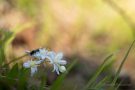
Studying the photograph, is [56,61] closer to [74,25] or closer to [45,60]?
[45,60]

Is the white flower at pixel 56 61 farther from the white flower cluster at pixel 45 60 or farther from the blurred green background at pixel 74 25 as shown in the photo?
the blurred green background at pixel 74 25

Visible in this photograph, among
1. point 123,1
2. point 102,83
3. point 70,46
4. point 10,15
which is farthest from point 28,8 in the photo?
point 102,83

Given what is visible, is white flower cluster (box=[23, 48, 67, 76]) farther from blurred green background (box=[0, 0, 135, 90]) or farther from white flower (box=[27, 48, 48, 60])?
blurred green background (box=[0, 0, 135, 90])

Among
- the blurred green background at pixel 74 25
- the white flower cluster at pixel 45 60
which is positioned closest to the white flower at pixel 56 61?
the white flower cluster at pixel 45 60

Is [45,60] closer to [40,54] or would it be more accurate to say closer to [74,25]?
[40,54]

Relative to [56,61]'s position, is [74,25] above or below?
above

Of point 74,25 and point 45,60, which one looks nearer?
point 45,60

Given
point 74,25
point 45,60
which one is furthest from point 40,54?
point 74,25

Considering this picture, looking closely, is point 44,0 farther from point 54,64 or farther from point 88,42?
point 54,64
